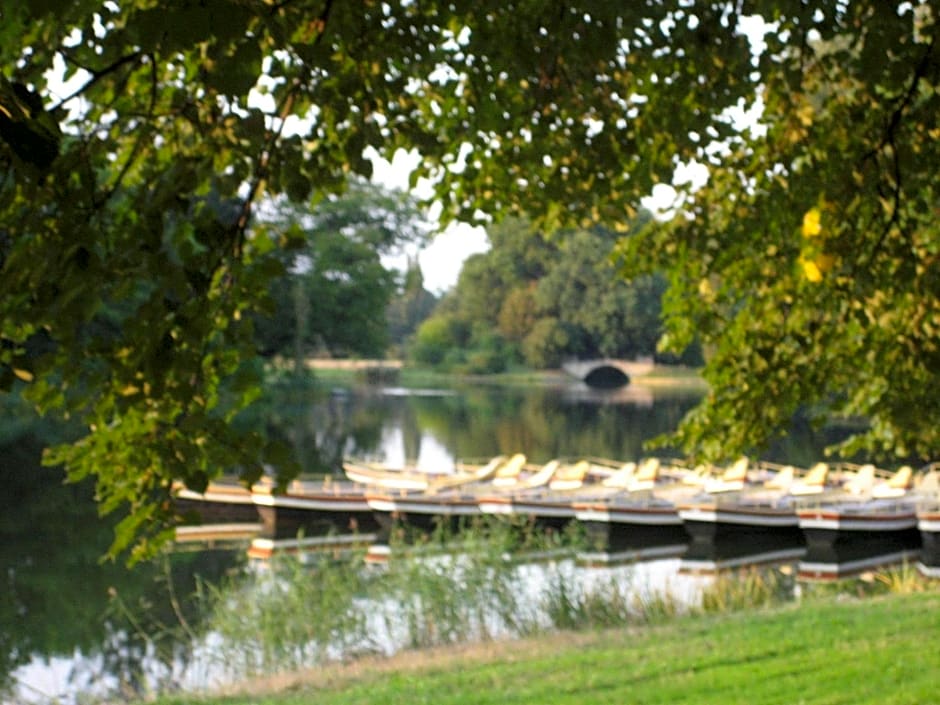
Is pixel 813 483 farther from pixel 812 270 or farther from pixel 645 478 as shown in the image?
pixel 812 270

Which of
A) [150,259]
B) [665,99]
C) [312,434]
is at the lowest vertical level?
[312,434]

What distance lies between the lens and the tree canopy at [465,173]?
313 centimetres

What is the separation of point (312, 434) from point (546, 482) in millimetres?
16019

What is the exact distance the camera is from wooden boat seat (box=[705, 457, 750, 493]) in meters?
21.7

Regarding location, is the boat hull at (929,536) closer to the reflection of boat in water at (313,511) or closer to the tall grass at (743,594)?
the tall grass at (743,594)

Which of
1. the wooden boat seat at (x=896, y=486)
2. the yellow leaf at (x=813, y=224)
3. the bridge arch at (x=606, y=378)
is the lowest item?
the bridge arch at (x=606, y=378)

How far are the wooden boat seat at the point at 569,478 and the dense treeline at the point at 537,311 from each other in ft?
134

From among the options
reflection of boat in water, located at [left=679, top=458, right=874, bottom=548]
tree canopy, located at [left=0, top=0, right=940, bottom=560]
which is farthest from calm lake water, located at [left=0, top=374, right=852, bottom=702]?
tree canopy, located at [left=0, top=0, right=940, bottom=560]

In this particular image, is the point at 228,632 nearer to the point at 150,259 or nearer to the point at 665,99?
the point at 665,99

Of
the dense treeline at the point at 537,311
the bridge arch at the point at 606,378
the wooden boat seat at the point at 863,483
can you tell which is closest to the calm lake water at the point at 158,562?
the wooden boat seat at the point at 863,483

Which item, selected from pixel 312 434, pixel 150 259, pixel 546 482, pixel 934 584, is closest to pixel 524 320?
pixel 312 434

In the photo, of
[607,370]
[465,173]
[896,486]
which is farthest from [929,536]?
[607,370]

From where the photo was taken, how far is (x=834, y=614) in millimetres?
9500

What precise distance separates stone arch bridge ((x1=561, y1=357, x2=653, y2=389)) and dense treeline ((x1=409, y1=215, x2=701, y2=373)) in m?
0.54
